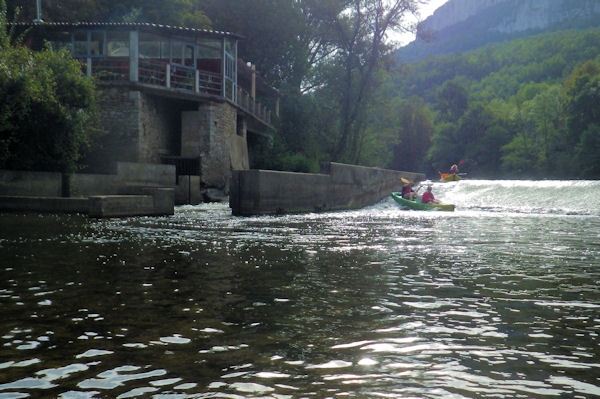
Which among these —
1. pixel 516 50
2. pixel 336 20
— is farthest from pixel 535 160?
pixel 516 50

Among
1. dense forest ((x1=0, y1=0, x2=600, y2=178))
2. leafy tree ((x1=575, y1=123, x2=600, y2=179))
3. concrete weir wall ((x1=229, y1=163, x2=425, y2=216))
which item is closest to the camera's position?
concrete weir wall ((x1=229, y1=163, x2=425, y2=216))

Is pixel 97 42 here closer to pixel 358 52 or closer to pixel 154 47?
pixel 154 47

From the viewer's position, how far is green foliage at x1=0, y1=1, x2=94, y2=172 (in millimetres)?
15297

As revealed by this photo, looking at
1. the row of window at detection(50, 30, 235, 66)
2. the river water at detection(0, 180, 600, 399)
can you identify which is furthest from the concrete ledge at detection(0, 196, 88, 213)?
the row of window at detection(50, 30, 235, 66)

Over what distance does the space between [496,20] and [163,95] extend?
6278 inches

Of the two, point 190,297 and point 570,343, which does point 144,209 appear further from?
point 570,343

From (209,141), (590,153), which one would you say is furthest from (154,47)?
(590,153)

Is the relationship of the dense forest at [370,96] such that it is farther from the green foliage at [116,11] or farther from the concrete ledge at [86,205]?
the concrete ledge at [86,205]

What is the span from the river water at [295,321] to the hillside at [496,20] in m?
125

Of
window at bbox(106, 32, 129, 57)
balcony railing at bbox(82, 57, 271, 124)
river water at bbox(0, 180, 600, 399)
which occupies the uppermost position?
window at bbox(106, 32, 129, 57)

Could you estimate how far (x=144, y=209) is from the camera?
49.7ft

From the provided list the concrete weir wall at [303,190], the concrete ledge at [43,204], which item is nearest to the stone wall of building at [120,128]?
the concrete ledge at [43,204]

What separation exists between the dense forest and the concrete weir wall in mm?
11474

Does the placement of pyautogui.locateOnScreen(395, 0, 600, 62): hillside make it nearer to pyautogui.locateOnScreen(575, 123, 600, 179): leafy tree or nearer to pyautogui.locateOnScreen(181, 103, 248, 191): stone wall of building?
pyautogui.locateOnScreen(575, 123, 600, 179): leafy tree
